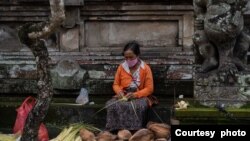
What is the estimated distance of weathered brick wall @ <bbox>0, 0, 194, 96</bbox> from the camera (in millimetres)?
10391

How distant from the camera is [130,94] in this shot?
9.19 meters

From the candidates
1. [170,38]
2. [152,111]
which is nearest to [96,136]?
[152,111]

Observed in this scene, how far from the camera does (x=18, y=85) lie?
34.4 ft

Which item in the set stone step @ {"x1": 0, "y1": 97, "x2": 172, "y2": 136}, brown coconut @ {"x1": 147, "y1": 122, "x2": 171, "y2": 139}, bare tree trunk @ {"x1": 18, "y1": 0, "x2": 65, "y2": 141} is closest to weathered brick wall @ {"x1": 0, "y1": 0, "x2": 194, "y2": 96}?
stone step @ {"x1": 0, "y1": 97, "x2": 172, "y2": 136}

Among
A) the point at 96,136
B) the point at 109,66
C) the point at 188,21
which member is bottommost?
the point at 96,136

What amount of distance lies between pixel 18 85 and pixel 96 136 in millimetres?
2158

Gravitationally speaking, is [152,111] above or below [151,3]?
below

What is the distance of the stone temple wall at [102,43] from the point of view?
10.3m

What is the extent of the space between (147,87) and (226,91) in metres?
1.42

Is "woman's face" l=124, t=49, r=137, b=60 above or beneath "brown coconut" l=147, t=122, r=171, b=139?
above

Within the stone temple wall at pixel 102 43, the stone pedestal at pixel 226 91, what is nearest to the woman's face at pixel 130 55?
the stone temple wall at pixel 102 43

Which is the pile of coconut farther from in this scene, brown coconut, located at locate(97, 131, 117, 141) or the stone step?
the stone step

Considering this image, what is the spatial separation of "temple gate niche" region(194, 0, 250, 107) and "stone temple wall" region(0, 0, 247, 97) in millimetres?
1749

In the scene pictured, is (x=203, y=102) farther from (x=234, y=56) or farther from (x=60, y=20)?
(x=60, y=20)
